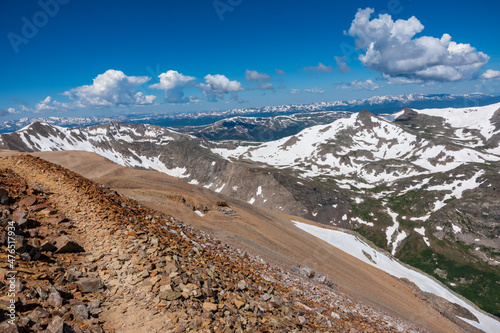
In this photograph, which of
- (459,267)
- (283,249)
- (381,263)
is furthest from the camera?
(459,267)

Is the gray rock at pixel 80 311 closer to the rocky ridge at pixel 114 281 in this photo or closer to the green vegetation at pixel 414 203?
the rocky ridge at pixel 114 281

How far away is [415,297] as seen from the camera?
44.1m

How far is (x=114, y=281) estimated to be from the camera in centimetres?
1016

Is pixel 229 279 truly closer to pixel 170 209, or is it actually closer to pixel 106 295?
pixel 106 295

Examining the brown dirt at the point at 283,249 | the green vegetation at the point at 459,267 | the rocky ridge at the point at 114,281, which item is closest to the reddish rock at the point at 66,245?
the rocky ridge at the point at 114,281

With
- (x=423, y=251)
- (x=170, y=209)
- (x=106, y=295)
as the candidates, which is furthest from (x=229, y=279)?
(x=423, y=251)

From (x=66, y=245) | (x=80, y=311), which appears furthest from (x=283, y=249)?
(x=80, y=311)

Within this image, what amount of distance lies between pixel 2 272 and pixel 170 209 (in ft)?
68.6

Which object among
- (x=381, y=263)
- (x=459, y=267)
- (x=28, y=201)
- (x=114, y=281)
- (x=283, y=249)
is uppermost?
(x=28, y=201)

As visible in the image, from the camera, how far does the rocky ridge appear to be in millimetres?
8273

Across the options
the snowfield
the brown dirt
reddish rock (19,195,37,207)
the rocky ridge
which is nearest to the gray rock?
the rocky ridge

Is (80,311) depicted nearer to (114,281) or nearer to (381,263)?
(114,281)

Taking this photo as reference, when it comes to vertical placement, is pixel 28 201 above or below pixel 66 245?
above

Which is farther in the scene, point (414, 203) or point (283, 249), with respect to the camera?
point (414, 203)
